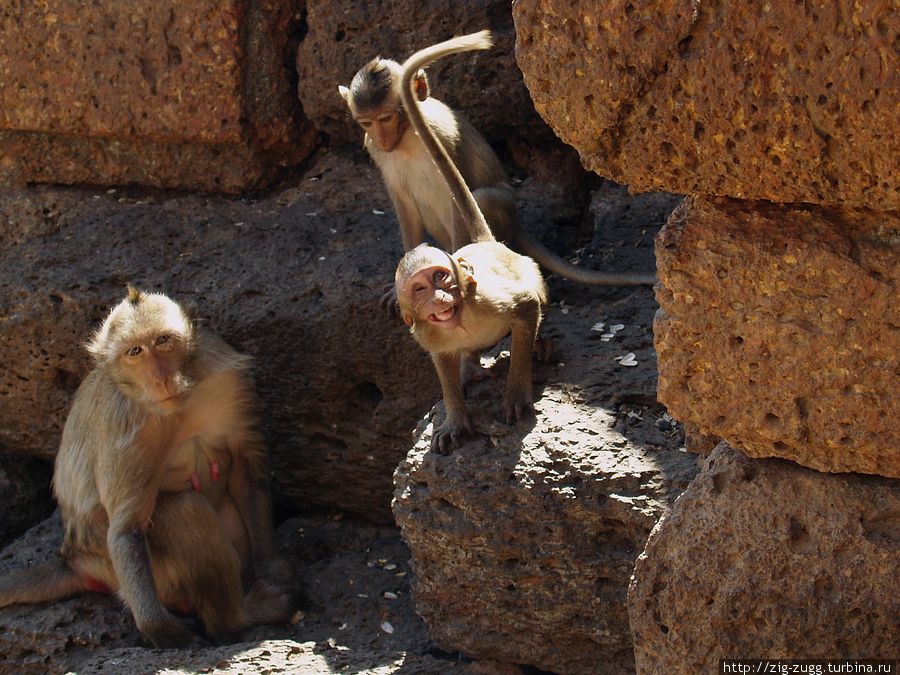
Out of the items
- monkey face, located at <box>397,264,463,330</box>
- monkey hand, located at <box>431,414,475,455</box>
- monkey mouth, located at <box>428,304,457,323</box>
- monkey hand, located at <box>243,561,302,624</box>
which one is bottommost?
monkey hand, located at <box>243,561,302,624</box>

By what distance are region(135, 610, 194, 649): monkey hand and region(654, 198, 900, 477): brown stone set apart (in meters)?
2.98

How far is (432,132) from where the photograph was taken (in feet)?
15.2

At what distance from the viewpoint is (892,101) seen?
2.44 meters

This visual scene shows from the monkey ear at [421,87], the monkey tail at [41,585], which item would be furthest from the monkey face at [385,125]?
the monkey tail at [41,585]

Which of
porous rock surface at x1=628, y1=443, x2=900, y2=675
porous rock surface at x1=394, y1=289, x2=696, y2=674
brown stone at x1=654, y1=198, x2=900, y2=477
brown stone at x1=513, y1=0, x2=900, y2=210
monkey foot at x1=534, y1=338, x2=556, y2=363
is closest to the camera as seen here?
brown stone at x1=513, y1=0, x2=900, y2=210

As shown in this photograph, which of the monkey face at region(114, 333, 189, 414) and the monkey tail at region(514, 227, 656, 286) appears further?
the monkey tail at region(514, 227, 656, 286)

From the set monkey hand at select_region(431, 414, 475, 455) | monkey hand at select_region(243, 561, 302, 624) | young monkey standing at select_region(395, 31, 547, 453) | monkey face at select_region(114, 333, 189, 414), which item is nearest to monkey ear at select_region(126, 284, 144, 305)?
monkey face at select_region(114, 333, 189, 414)

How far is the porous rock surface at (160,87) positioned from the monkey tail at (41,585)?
221 centimetres

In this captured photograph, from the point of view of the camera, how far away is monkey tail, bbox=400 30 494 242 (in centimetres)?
374

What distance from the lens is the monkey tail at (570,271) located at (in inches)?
214

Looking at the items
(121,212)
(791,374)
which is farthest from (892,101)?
(121,212)

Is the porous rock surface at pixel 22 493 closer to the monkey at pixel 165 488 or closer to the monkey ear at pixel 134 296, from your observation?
the monkey at pixel 165 488

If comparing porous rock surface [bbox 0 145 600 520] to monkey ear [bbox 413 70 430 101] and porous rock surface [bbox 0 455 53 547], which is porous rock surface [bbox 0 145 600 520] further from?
monkey ear [bbox 413 70 430 101]

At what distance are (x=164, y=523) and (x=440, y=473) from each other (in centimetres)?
162
